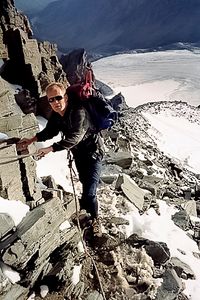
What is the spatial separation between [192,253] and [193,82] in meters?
91.4

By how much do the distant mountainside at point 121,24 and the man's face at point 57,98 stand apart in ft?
460

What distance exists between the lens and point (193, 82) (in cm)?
9606

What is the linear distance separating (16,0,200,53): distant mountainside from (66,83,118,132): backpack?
140 metres

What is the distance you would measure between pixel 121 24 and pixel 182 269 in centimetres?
16773

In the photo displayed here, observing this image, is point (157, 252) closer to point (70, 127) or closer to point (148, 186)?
point (70, 127)

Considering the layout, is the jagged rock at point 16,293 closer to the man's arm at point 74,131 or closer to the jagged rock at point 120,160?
the man's arm at point 74,131

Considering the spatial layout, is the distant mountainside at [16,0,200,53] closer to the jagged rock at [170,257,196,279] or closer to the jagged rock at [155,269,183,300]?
the jagged rock at [170,257,196,279]

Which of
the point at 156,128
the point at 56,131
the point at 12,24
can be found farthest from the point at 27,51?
the point at 156,128

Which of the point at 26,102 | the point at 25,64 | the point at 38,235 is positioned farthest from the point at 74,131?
the point at 25,64

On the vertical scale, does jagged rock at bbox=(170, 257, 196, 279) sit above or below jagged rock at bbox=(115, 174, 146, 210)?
above

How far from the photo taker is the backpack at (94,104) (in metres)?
6.27

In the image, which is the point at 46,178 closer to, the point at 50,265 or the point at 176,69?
the point at 50,265

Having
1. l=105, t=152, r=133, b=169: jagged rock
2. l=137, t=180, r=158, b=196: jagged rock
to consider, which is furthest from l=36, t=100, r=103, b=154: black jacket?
l=105, t=152, r=133, b=169: jagged rock

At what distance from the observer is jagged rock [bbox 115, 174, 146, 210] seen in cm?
1020
